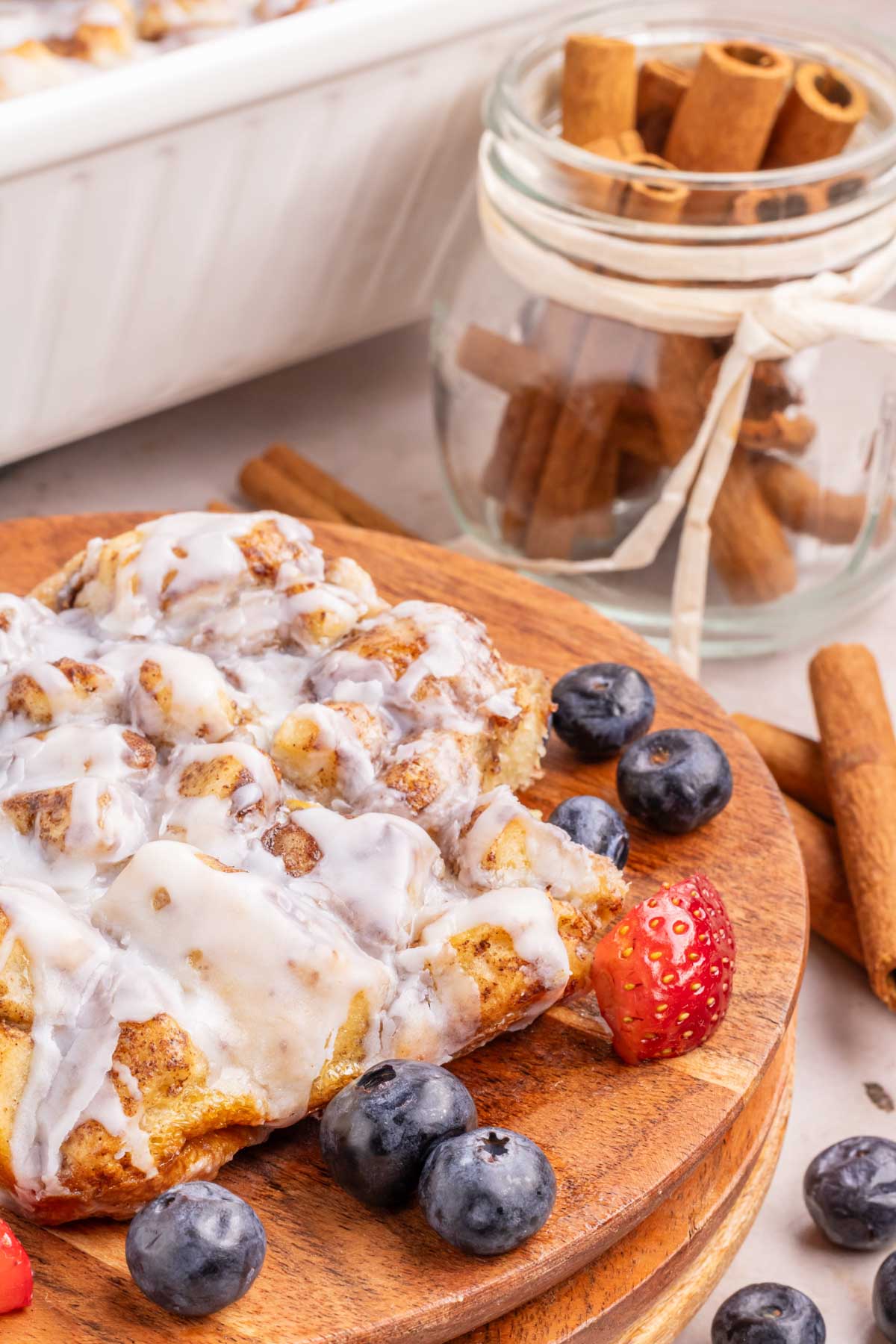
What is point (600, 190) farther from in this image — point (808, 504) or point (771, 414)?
point (808, 504)

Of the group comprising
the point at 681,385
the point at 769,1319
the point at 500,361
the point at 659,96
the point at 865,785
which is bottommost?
the point at 769,1319

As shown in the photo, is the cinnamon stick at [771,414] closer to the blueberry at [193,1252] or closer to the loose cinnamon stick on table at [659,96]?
the loose cinnamon stick on table at [659,96]

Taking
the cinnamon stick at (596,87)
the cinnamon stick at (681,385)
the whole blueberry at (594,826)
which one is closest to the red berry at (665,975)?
the whole blueberry at (594,826)

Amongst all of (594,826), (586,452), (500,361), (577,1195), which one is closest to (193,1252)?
(577,1195)

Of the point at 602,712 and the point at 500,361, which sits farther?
the point at 500,361

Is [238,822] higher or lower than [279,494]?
higher

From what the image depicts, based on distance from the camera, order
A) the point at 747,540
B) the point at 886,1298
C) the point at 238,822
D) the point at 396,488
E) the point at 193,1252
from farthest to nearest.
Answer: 1. the point at 396,488
2. the point at 747,540
3. the point at 886,1298
4. the point at 238,822
5. the point at 193,1252

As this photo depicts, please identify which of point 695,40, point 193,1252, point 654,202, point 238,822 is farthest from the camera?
point 695,40
